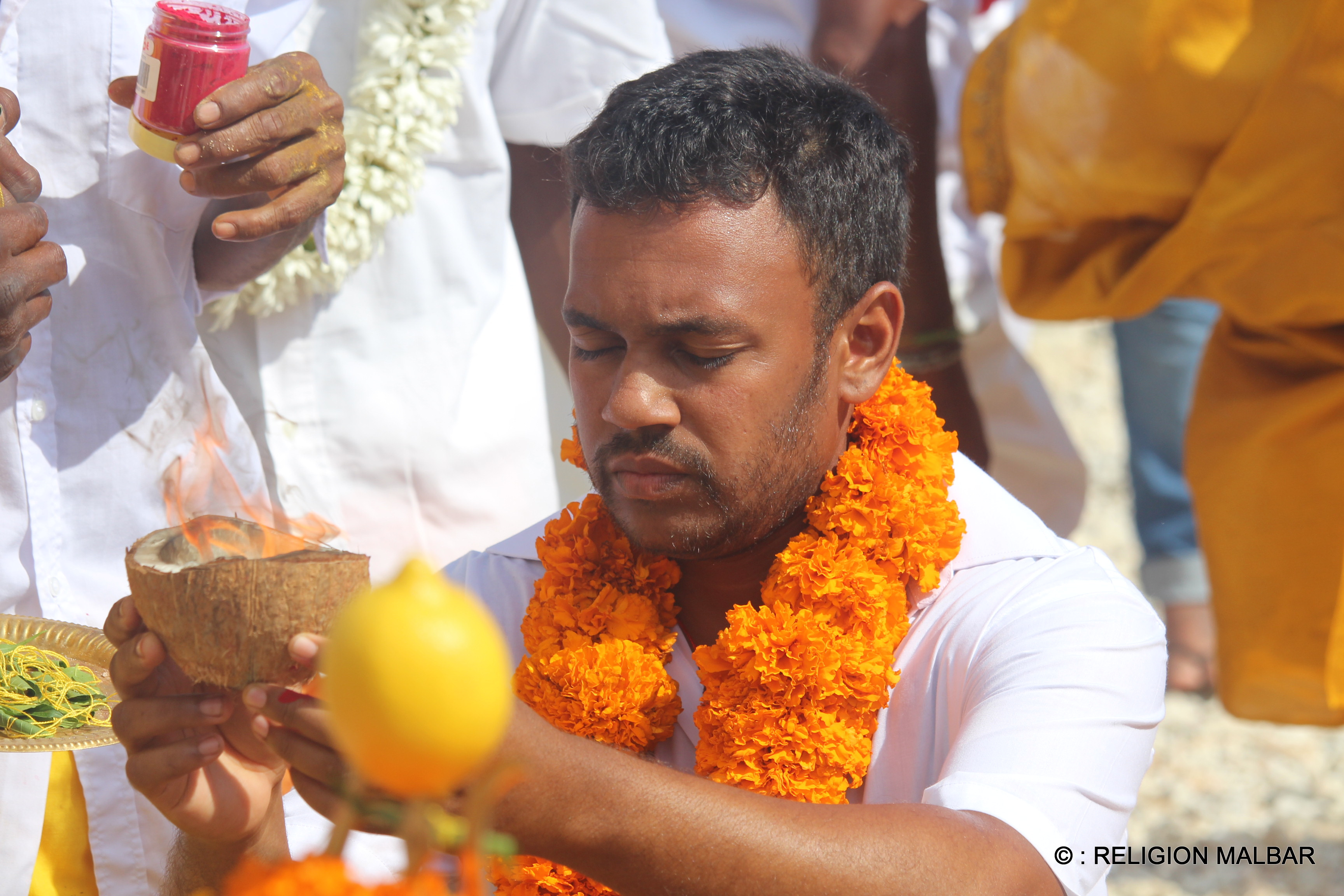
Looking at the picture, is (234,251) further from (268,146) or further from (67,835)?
(67,835)

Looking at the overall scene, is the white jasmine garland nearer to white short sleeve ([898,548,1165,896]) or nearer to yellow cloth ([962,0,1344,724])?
yellow cloth ([962,0,1344,724])

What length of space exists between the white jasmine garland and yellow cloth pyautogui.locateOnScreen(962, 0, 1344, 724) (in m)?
1.41

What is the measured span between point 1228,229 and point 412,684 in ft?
Answer: 9.05

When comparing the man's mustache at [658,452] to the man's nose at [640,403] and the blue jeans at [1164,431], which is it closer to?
the man's nose at [640,403]

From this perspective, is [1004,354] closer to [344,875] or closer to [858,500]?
[858,500]

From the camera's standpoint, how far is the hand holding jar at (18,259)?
6.98ft

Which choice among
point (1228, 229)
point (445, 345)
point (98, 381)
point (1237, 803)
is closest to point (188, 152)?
point (98, 381)

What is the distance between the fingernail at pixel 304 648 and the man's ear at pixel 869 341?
1150 millimetres

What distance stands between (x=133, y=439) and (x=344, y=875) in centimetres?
202

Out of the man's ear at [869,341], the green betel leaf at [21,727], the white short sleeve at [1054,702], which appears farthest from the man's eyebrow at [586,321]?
the green betel leaf at [21,727]

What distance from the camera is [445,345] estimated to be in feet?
10.7

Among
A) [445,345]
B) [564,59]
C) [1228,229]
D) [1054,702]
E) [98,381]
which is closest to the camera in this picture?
[1054,702]

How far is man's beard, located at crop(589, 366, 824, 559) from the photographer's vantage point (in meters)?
2.01

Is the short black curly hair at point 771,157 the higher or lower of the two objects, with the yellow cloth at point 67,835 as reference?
higher
